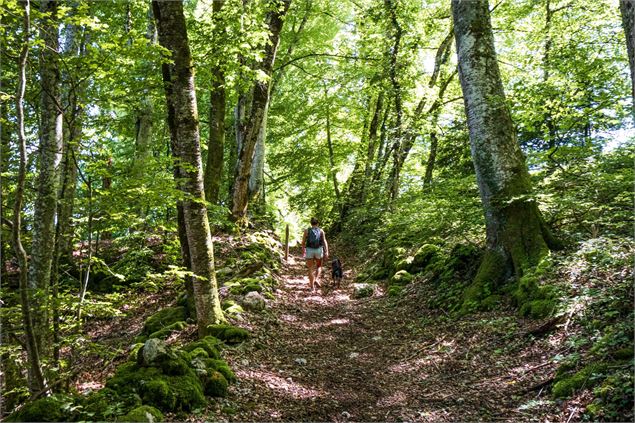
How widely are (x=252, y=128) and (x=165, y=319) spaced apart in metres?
5.93

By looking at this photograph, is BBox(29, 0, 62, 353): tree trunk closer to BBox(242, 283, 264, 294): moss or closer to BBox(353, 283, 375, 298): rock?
BBox(242, 283, 264, 294): moss

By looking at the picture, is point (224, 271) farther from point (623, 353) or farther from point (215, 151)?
point (623, 353)

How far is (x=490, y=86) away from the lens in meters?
6.93

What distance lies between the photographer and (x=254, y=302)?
7.68 meters

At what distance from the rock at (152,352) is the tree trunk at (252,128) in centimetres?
742

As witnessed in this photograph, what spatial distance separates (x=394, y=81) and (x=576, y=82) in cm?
794

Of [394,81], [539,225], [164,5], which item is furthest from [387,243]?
[164,5]

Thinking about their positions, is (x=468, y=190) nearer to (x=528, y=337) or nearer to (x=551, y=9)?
(x=528, y=337)

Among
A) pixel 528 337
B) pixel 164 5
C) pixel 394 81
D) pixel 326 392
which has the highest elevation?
pixel 394 81

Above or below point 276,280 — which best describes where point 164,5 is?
above

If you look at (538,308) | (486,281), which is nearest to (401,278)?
(486,281)

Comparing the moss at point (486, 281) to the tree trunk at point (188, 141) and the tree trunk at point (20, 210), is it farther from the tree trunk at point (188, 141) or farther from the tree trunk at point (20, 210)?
the tree trunk at point (20, 210)

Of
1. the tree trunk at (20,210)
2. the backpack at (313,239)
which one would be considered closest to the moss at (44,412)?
the tree trunk at (20,210)

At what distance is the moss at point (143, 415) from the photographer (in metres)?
3.52
